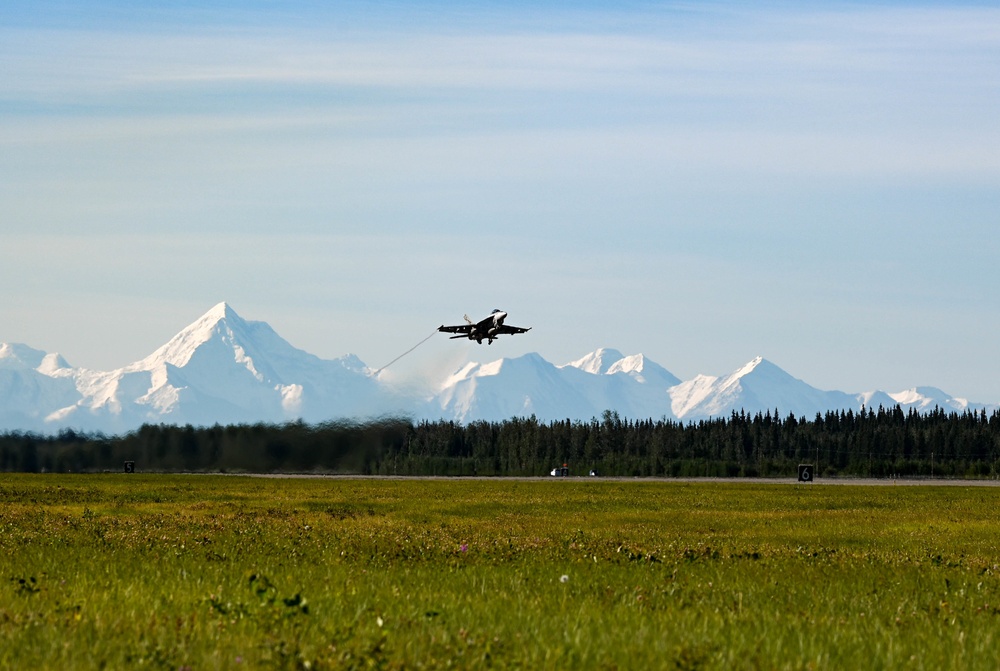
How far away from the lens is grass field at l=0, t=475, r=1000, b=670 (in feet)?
43.6

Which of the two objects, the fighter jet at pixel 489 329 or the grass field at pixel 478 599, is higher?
the fighter jet at pixel 489 329

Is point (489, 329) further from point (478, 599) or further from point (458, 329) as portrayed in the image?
point (478, 599)

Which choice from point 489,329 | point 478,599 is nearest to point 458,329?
point 489,329

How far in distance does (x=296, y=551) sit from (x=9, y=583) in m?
7.17

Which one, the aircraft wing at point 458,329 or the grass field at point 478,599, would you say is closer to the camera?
the grass field at point 478,599

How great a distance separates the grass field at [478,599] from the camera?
43.6ft

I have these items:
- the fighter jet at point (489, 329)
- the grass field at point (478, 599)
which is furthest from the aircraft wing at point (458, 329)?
the grass field at point (478, 599)

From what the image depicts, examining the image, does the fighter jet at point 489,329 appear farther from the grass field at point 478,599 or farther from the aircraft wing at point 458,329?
the grass field at point 478,599

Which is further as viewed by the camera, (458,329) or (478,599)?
(458,329)

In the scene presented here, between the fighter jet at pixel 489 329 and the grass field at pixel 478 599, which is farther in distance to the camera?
the fighter jet at pixel 489 329

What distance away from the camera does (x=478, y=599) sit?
17.9 m

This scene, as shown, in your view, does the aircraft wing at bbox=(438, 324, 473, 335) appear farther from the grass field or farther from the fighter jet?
the grass field

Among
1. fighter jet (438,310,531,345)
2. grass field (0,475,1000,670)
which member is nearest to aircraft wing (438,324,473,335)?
fighter jet (438,310,531,345)

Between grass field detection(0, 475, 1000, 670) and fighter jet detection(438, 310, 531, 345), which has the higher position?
fighter jet detection(438, 310, 531, 345)
